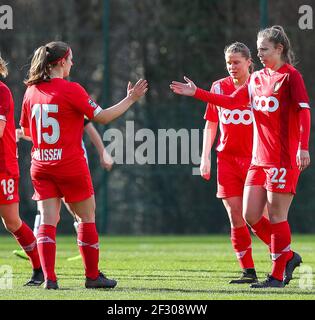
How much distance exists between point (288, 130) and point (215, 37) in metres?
11.1

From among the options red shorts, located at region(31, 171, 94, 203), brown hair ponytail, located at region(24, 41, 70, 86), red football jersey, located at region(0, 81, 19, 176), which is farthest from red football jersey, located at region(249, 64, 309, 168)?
red football jersey, located at region(0, 81, 19, 176)

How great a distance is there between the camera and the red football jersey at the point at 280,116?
7.98m

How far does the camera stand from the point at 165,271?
32.2 feet

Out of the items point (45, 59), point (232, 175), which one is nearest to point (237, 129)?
point (232, 175)

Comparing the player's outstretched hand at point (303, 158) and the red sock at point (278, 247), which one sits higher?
the player's outstretched hand at point (303, 158)


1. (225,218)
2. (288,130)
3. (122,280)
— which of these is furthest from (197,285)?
(225,218)

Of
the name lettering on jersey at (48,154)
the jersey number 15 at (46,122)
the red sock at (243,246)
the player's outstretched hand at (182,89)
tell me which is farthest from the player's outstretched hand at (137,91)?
the red sock at (243,246)

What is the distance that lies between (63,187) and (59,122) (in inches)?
19.6

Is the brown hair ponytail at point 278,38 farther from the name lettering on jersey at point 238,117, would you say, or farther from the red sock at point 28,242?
the red sock at point 28,242

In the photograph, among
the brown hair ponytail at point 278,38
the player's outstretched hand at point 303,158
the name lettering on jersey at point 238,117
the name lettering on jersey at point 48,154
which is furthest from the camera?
the name lettering on jersey at point 238,117

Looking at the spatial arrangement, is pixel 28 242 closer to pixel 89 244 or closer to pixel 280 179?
pixel 89 244

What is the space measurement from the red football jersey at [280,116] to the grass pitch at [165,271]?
1.04m

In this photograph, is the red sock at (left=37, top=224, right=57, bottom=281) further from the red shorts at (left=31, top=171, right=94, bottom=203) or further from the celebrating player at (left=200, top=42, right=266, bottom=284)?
the celebrating player at (left=200, top=42, right=266, bottom=284)

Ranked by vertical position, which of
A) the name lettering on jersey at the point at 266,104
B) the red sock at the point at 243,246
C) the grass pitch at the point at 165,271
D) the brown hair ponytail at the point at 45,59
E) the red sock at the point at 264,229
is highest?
the brown hair ponytail at the point at 45,59
